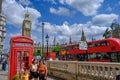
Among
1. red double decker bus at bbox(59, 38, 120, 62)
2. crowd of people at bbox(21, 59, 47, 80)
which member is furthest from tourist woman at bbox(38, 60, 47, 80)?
red double decker bus at bbox(59, 38, 120, 62)

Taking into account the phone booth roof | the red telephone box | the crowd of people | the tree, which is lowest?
the crowd of people

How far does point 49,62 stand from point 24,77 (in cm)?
980

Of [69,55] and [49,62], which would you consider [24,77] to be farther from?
[69,55]

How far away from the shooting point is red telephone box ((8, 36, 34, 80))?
12.6m

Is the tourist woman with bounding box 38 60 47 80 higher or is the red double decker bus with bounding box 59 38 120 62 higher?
the red double decker bus with bounding box 59 38 120 62

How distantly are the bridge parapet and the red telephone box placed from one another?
3093 mm

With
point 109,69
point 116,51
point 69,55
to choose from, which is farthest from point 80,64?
point 69,55

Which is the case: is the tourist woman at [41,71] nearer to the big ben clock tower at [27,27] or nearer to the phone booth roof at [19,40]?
the phone booth roof at [19,40]

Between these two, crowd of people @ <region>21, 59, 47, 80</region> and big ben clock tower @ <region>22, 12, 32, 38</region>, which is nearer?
crowd of people @ <region>21, 59, 47, 80</region>

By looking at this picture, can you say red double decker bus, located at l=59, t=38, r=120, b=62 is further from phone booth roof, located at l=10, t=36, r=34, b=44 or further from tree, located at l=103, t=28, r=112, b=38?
tree, located at l=103, t=28, r=112, b=38

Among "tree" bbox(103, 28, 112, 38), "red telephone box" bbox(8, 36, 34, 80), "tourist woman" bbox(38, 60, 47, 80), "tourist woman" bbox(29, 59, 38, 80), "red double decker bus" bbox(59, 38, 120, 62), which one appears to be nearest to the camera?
"tourist woman" bbox(29, 59, 38, 80)

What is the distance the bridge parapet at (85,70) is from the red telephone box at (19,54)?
309 cm

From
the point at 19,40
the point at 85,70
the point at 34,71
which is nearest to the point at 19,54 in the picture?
the point at 19,40

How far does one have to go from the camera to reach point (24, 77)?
11.5 metres
